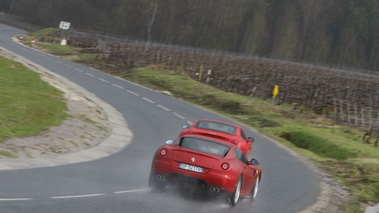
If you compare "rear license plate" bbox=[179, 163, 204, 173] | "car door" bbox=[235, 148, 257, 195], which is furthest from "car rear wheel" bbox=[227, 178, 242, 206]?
"rear license plate" bbox=[179, 163, 204, 173]

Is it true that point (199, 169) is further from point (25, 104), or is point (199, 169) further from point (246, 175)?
point (25, 104)

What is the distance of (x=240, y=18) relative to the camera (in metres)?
124

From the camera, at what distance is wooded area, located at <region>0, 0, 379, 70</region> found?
113312 millimetres

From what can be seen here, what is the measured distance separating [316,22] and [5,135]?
123m

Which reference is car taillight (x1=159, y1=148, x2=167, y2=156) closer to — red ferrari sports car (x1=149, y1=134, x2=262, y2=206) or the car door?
red ferrari sports car (x1=149, y1=134, x2=262, y2=206)

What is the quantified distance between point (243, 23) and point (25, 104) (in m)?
108

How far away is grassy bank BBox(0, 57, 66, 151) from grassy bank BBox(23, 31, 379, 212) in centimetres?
929

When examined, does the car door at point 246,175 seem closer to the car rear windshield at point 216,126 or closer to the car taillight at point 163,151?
the car taillight at point 163,151

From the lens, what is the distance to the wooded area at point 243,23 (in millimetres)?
113312

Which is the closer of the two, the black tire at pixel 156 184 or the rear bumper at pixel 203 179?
the rear bumper at pixel 203 179

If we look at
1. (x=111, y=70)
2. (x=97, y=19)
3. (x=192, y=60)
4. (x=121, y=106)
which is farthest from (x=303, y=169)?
(x=97, y=19)

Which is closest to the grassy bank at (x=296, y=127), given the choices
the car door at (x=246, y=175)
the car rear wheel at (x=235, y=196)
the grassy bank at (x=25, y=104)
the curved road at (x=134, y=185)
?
the curved road at (x=134, y=185)

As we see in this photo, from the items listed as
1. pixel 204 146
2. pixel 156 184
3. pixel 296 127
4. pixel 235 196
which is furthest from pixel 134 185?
pixel 296 127

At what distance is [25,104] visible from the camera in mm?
22297
